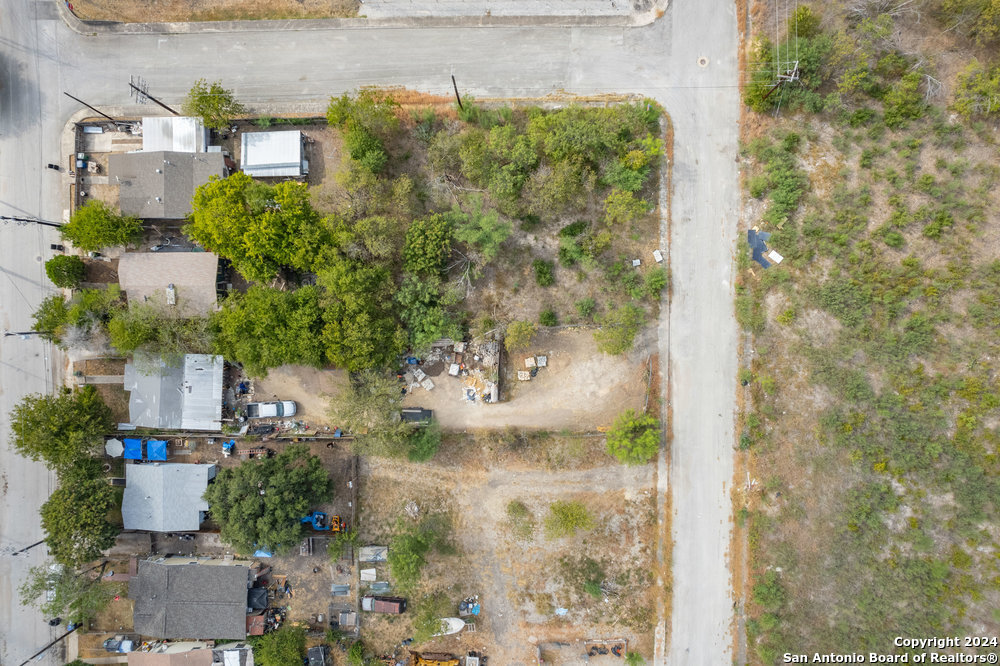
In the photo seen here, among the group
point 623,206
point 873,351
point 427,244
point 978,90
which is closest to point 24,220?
point 427,244

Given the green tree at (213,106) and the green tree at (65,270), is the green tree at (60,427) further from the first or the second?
the green tree at (213,106)

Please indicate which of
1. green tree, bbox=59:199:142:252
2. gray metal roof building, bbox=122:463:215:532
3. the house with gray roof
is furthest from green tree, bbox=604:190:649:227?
gray metal roof building, bbox=122:463:215:532

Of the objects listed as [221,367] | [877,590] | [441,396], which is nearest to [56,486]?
[221,367]

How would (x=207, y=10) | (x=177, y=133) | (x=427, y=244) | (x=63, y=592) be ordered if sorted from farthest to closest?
(x=207, y=10)
(x=177, y=133)
(x=63, y=592)
(x=427, y=244)

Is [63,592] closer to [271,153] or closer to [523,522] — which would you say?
[523,522]

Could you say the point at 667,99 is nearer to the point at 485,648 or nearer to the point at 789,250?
the point at 789,250

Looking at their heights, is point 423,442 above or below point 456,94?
below
